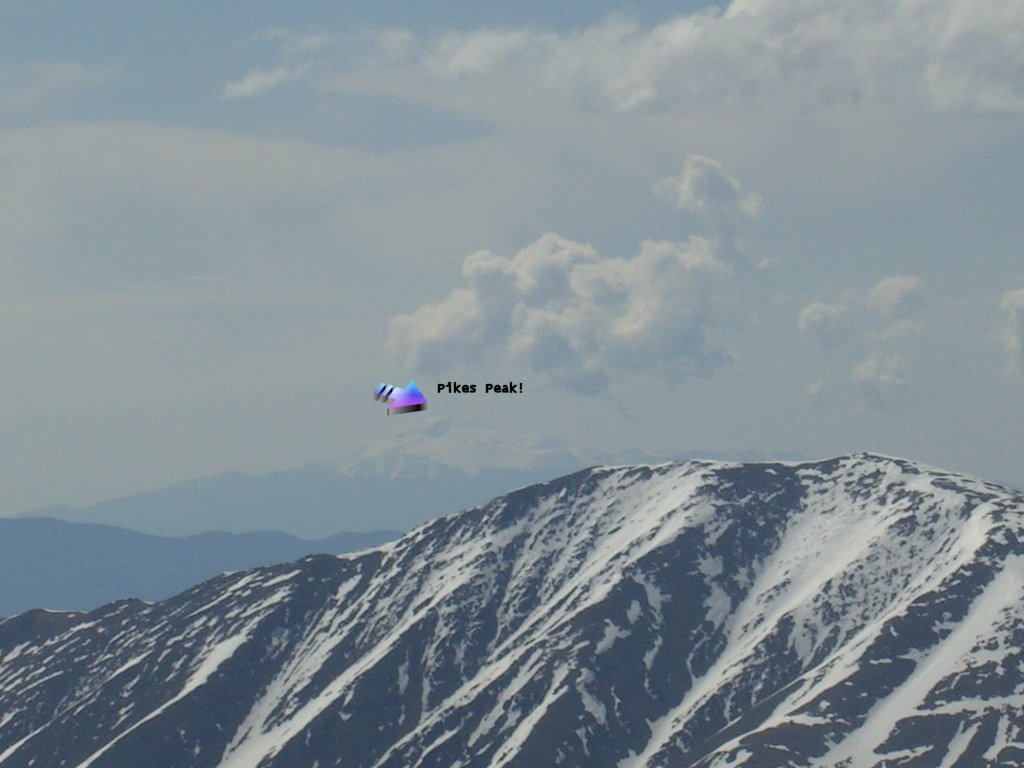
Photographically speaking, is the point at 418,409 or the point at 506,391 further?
the point at 506,391
